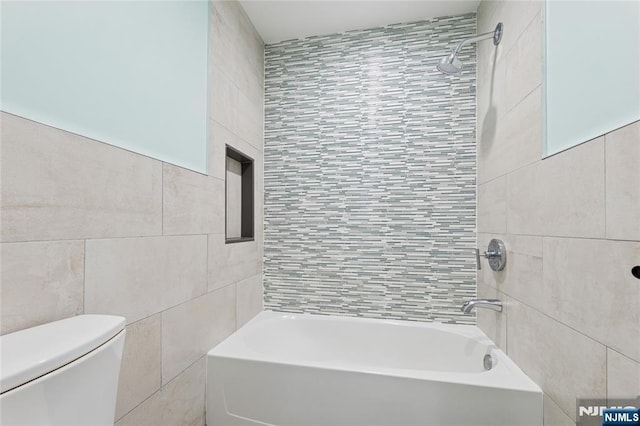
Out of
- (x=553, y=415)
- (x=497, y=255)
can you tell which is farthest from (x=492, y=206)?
(x=553, y=415)

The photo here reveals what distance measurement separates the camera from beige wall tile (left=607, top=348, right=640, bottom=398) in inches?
29.3

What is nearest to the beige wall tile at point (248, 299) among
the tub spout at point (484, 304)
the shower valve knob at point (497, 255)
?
the tub spout at point (484, 304)

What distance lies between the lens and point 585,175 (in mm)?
929

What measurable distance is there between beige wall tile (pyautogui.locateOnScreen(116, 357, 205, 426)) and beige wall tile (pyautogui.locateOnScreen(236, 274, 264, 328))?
17.1 inches

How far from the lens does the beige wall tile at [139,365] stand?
1.04m

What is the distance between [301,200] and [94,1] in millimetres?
1546

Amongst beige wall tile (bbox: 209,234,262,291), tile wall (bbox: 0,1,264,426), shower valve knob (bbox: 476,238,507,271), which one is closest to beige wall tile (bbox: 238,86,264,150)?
tile wall (bbox: 0,1,264,426)

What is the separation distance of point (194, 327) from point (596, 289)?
1573mm

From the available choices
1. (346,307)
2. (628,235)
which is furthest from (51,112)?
(346,307)

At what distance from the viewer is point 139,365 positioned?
1103mm

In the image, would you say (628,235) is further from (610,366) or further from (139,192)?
(139,192)

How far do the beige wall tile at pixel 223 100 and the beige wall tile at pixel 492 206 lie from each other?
1.59 meters

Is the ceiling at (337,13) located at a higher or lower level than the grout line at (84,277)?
higher

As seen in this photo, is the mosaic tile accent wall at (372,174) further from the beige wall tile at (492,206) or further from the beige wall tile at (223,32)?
the beige wall tile at (223,32)
